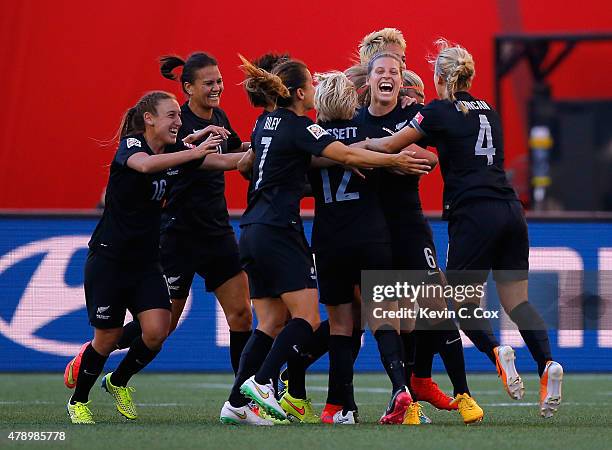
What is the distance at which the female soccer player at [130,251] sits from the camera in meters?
6.98

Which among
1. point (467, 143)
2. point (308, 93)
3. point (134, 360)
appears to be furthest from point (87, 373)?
point (467, 143)

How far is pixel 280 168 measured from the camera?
261 inches

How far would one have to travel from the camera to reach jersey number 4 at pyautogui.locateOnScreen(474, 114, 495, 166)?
21.9 ft

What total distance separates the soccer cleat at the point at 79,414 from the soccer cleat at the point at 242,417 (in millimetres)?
762

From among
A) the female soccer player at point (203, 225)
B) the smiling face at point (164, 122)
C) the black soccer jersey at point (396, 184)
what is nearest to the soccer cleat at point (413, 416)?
the black soccer jersey at point (396, 184)

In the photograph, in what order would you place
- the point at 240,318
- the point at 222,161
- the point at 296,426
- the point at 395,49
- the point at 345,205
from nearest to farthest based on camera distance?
the point at 296,426
the point at 345,205
the point at 222,161
the point at 395,49
the point at 240,318

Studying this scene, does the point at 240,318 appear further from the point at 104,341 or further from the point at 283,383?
the point at 104,341

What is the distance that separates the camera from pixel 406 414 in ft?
22.2

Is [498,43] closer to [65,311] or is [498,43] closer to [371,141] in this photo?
[65,311]

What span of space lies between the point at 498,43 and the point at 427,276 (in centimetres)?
641

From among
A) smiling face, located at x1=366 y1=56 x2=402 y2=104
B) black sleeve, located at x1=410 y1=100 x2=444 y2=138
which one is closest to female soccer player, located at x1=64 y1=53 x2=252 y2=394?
smiling face, located at x1=366 y1=56 x2=402 y2=104

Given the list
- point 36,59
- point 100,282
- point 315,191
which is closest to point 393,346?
point 315,191

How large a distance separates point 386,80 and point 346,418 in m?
1.78

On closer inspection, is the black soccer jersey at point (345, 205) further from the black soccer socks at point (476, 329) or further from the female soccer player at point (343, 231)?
the black soccer socks at point (476, 329)
